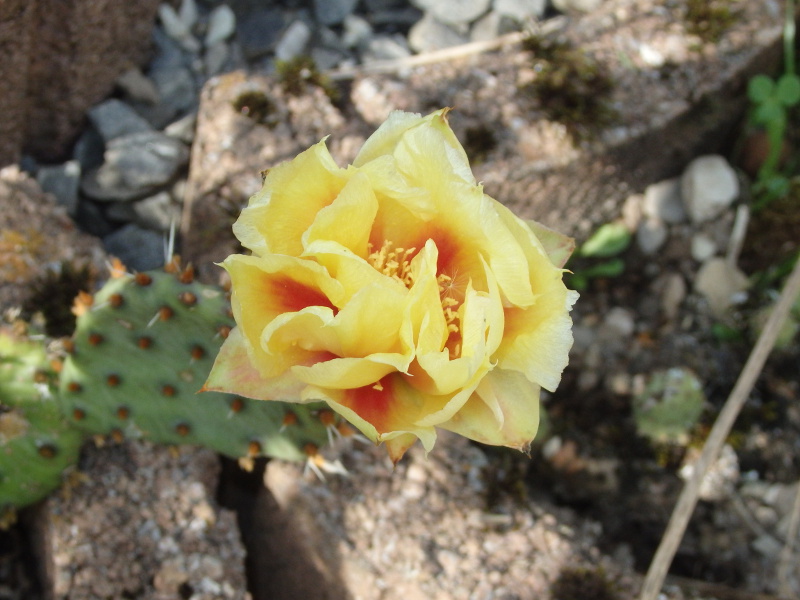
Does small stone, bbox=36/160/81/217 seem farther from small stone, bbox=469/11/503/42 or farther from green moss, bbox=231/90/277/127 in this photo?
small stone, bbox=469/11/503/42

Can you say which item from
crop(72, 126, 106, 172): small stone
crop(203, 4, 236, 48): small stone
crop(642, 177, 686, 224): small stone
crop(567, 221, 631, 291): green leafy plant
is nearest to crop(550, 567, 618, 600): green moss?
crop(567, 221, 631, 291): green leafy plant

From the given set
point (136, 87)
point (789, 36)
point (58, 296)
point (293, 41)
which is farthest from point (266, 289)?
point (789, 36)

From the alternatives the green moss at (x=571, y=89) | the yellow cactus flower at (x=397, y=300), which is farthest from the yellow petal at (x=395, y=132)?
the green moss at (x=571, y=89)

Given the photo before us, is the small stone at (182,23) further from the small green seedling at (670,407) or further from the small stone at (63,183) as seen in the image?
the small green seedling at (670,407)

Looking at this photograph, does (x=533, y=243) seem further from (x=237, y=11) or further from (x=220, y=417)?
(x=237, y=11)

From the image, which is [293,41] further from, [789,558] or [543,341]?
[789,558]
